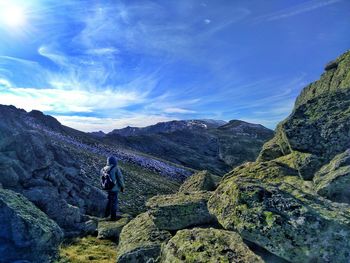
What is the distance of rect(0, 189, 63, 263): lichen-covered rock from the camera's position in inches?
498

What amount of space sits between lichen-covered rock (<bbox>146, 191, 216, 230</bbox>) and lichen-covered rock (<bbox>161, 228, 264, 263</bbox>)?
2673 millimetres

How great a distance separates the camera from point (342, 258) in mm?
9102

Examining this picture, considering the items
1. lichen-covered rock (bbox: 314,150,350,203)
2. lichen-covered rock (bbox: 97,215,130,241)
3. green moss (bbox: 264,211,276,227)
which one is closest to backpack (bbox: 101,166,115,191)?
lichen-covered rock (bbox: 97,215,130,241)

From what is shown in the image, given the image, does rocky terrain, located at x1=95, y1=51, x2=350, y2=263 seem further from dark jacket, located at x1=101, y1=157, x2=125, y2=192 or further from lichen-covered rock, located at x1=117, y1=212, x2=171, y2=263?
dark jacket, located at x1=101, y1=157, x2=125, y2=192

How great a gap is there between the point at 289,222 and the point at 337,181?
365 centimetres

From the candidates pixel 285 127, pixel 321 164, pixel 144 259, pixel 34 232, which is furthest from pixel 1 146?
pixel 321 164

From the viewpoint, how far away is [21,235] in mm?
12797

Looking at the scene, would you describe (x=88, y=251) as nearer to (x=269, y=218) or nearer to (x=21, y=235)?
(x=21, y=235)

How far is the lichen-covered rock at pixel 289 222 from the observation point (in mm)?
9391

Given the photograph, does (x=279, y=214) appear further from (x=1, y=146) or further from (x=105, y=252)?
(x=1, y=146)

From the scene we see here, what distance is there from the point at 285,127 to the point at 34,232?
456 inches

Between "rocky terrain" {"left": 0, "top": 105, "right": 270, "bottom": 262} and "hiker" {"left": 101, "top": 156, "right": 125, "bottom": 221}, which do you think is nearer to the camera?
"rocky terrain" {"left": 0, "top": 105, "right": 270, "bottom": 262}

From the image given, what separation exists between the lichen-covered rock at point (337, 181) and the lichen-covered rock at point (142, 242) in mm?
6468

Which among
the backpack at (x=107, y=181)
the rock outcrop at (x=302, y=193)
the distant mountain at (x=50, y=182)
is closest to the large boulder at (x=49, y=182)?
the distant mountain at (x=50, y=182)
